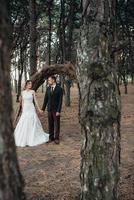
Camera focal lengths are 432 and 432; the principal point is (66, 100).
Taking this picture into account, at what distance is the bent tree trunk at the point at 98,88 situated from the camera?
22.1 feet

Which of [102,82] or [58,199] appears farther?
[58,199]

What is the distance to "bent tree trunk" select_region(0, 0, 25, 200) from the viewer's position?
3.16 m

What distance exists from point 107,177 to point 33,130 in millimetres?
7700

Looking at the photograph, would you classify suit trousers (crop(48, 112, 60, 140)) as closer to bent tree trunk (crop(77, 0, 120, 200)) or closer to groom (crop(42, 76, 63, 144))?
groom (crop(42, 76, 63, 144))

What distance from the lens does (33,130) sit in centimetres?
1465

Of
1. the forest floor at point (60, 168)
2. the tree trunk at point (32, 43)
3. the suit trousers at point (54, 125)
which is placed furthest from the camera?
the tree trunk at point (32, 43)

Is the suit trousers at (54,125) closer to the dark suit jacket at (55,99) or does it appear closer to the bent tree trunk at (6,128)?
the dark suit jacket at (55,99)

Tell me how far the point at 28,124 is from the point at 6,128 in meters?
11.5

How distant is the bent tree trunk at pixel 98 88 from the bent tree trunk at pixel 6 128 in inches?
141

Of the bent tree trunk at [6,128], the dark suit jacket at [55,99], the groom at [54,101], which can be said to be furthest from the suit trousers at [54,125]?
the bent tree trunk at [6,128]

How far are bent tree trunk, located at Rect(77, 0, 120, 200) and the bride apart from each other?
7.51 meters

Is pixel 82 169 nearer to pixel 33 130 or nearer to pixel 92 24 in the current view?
pixel 92 24

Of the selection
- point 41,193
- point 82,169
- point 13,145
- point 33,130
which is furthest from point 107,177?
point 33,130

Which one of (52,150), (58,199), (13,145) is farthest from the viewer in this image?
(52,150)
